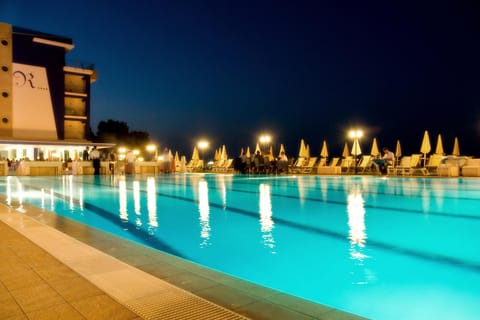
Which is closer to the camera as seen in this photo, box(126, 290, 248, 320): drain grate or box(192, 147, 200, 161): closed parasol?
box(126, 290, 248, 320): drain grate

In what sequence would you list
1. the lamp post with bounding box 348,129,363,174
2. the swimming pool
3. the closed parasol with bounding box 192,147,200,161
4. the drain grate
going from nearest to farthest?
the drain grate
the swimming pool
the lamp post with bounding box 348,129,363,174
the closed parasol with bounding box 192,147,200,161

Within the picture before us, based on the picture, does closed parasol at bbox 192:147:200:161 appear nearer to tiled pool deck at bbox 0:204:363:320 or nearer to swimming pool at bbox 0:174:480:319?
swimming pool at bbox 0:174:480:319

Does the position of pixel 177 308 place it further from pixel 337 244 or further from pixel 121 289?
pixel 337 244

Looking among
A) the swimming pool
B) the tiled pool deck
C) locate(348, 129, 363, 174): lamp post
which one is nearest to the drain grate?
the tiled pool deck

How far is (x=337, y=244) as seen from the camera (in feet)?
13.5

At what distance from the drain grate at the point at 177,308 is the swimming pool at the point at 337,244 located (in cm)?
90

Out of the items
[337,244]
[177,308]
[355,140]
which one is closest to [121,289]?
[177,308]

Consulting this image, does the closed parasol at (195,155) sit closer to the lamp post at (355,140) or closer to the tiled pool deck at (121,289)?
the lamp post at (355,140)

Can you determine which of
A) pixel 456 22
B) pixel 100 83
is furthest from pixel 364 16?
pixel 100 83

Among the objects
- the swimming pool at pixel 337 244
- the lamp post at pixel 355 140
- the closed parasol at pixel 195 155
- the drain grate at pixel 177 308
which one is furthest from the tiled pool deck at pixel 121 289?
the closed parasol at pixel 195 155

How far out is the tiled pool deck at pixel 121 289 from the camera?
196 cm

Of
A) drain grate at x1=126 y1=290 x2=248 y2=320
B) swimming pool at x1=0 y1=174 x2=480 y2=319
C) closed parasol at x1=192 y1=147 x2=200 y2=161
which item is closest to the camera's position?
drain grate at x1=126 y1=290 x2=248 y2=320

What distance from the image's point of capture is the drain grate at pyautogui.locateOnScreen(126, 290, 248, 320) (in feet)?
6.23

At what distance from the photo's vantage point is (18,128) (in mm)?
33281
